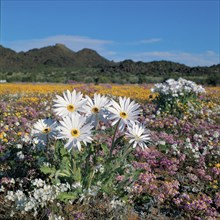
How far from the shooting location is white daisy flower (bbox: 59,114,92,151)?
142 inches

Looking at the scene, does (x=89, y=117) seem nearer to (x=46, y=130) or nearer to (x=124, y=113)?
(x=124, y=113)

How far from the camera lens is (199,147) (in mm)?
7988

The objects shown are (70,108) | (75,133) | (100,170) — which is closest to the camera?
(75,133)

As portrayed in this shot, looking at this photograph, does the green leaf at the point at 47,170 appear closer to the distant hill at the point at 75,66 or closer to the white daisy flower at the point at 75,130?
the white daisy flower at the point at 75,130

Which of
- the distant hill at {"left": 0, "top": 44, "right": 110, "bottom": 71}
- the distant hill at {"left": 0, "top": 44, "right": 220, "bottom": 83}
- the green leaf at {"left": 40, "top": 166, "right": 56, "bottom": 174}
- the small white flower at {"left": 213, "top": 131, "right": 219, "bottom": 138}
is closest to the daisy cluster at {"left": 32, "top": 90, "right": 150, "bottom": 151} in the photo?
the green leaf at {"left": 40, "top": 166, "right": 56, "bottom": 174}

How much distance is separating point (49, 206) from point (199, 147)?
4706 mm

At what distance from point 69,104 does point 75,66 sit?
84.6 m

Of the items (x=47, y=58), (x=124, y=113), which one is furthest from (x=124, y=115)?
(x=47, y=58)

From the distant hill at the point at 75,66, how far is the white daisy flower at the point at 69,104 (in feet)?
150

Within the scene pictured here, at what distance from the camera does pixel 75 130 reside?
367 cm

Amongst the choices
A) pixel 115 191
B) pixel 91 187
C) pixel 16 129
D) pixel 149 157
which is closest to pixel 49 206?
pixel 91 187

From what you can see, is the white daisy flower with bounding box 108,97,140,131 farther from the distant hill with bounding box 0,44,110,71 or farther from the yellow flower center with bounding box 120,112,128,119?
the distant hill with bounding box 0,44,110,71

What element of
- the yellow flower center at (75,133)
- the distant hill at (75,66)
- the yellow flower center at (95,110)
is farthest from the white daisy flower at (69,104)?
the distant hill at (75,66)

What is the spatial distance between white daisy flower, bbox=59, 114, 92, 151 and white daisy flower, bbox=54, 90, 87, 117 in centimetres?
17
